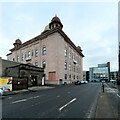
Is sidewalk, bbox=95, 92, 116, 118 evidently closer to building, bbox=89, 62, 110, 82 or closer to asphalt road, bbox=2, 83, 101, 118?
asphalt road, bbox=2, 83, 101, 118

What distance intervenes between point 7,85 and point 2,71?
1335 centimetres

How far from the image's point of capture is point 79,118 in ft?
15.6

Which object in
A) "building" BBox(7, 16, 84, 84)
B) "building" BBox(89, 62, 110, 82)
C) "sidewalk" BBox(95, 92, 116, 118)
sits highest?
"building" BBox(7, 16, 84, 84)

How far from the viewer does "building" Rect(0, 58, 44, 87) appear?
2141 cm

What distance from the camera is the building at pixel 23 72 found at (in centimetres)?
2141

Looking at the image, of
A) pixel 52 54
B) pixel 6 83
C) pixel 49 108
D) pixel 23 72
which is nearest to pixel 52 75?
pixel 52 54

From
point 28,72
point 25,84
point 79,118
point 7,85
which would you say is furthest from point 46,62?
point 79,118

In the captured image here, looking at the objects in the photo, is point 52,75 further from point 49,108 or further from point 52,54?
point 49,108

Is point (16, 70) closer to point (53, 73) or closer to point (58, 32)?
point (53, 73)

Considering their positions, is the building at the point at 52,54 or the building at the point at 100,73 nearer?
the building at the point at 52,54

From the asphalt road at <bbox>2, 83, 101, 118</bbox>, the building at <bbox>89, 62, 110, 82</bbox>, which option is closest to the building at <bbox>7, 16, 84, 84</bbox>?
the asphalt road at <bbox>2, 83, 101, 118</bbox>

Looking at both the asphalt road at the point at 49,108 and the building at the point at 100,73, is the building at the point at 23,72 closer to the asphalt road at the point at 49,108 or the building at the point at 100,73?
the asphalt road at the point at 49,108

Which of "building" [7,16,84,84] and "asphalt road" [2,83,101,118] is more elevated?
"building" [7,16,84,84]

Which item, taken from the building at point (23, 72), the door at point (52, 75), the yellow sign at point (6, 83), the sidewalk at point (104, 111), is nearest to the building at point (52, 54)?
the door at point (52, 75)
